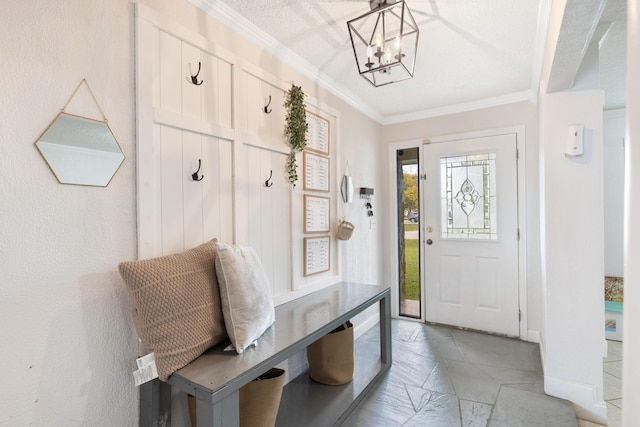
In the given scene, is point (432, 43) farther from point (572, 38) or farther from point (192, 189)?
point (192, 189)

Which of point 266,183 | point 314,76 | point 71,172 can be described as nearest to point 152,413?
point 71,172

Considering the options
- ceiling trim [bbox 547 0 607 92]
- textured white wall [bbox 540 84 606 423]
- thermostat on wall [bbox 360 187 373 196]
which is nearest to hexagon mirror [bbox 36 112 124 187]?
ceiling trim [bbox 547 0 607 92]

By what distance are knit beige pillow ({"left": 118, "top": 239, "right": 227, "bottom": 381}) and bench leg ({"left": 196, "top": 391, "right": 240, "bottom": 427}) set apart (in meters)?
0.20

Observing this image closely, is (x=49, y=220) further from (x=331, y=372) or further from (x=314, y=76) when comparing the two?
(x=314, y=76)

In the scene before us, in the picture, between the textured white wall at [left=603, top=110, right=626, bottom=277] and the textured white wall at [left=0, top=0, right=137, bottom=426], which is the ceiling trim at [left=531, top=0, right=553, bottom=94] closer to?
the textured white wall at [left=603, top=110, right=626, bottom=277]

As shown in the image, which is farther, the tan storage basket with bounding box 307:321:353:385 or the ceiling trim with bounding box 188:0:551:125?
the tan storage basket with bounding box 307:321:353:385

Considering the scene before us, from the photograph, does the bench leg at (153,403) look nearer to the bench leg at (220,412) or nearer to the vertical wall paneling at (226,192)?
the bench leg at (220,412)

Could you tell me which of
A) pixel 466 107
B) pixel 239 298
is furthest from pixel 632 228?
pixel 466 107

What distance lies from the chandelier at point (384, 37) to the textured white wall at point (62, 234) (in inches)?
40.4

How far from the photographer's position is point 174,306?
4.08 feet

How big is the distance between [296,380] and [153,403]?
43.8 inches

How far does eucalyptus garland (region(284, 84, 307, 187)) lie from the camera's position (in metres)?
2.24

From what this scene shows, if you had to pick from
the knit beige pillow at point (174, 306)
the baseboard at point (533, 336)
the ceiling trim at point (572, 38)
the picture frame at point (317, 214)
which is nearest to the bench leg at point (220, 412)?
the knit beige pillow at point (174, 306)

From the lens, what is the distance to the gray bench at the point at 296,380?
1.16m
